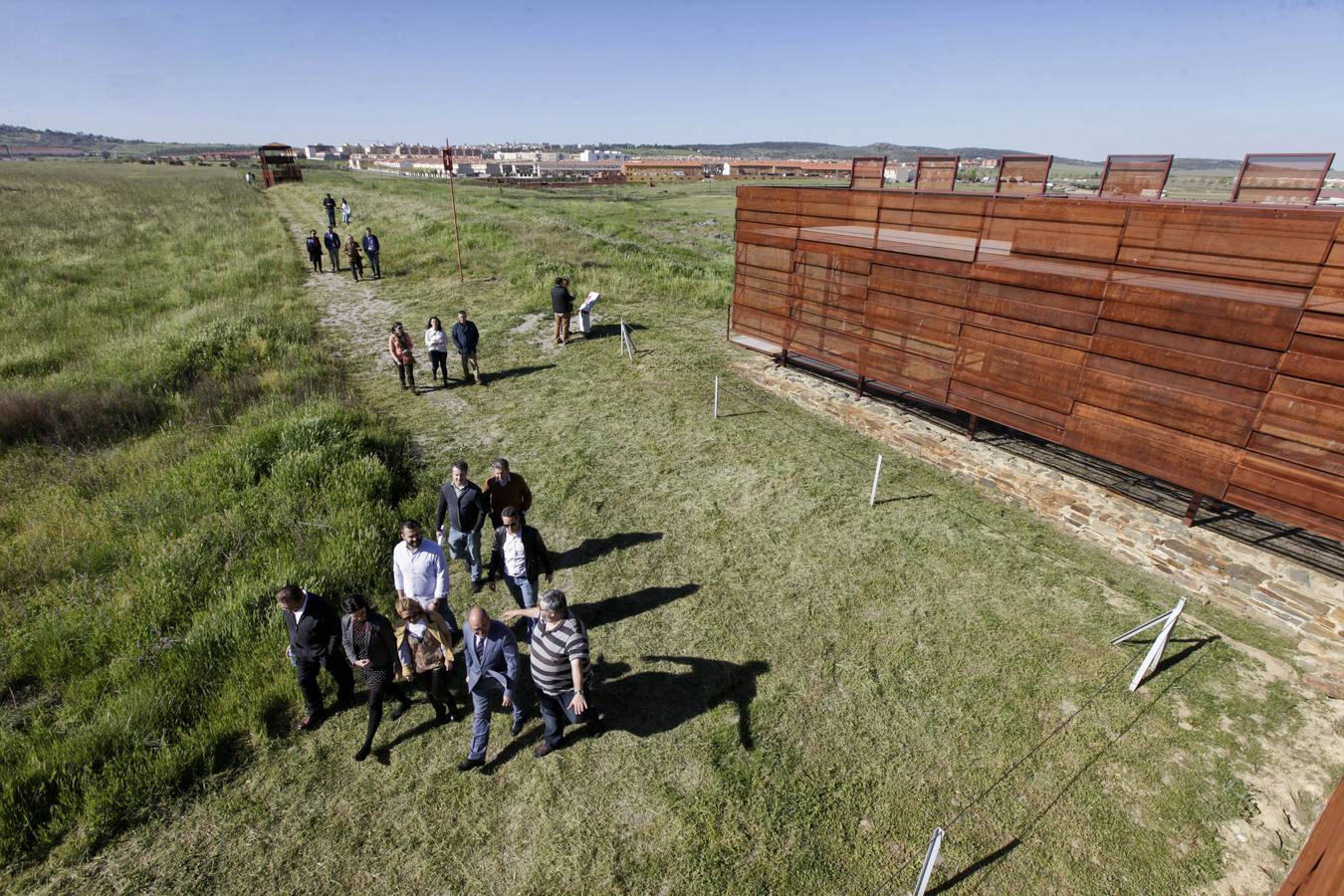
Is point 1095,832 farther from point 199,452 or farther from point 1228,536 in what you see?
point 199,452

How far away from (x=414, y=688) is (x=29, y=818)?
2.97m

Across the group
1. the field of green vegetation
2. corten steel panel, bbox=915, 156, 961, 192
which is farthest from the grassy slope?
corten steel panel, bbox=915, 156, 961, 192

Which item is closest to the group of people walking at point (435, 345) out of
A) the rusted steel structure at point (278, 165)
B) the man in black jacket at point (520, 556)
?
the man in black jacket at point (520, 556)

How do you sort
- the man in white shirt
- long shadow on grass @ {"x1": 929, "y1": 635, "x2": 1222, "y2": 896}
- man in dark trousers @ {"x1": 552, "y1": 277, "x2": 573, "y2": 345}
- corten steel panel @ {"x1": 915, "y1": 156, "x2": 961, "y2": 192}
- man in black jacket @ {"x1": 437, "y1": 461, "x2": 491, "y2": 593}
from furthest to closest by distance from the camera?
man in dark trousers @ {"x1": 552, "y1": 277, "x2": 573, "y2": 345}, corten steel panel @ {"x1": 915, "y1": 156, "x2": 961, "y2": 192}, man in black jacket @ {"x1": 437, "y1": 461, "x2": 491, "y2": 593}, the man in white shirt, long shadow on grass @ {"x1": 929, "y1": 635, "x2": 1222, "y2": 896}

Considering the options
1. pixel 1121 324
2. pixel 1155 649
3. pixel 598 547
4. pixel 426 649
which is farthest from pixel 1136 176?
pixel 426 649

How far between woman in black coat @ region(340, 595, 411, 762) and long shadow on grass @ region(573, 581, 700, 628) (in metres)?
2.32

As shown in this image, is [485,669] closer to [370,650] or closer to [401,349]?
[370,650]

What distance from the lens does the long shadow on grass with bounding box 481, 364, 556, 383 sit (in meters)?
15.3

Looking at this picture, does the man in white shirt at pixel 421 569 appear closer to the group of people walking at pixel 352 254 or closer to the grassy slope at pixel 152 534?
the grassy slope at pixel 152 534

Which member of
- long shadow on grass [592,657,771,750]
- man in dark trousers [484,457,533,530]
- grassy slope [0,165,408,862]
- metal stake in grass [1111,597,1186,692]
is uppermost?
man in dark trousers [484,457,533,530]

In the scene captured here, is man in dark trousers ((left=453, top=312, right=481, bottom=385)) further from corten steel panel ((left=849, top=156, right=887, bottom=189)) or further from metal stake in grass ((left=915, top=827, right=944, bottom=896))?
metal stake in grass ((left=915, top=827, right=944, bottom=896))

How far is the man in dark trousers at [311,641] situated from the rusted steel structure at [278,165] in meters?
77.5

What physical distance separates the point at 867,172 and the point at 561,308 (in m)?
8.15

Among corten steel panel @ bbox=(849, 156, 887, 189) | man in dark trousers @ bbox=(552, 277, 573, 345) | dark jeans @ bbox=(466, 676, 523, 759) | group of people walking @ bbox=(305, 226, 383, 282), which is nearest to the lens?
dark jeans @ bbox=(466, 676, 523, 759)
